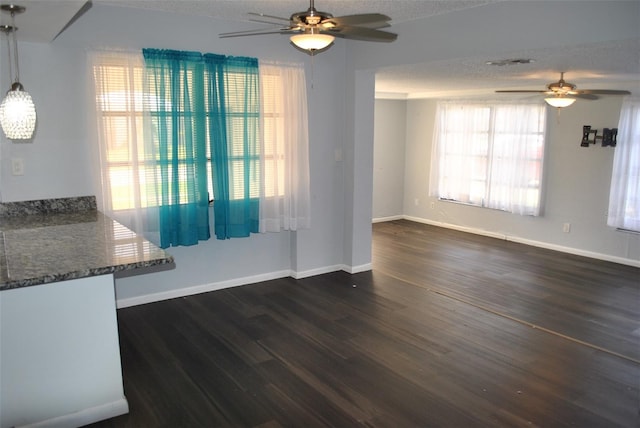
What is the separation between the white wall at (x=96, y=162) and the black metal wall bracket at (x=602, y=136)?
10.0ft

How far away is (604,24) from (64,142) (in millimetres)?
3859

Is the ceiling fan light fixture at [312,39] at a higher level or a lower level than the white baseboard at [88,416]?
higher

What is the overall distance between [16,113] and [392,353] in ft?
9.13

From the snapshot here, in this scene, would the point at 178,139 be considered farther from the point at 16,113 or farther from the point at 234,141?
the point at 16,113

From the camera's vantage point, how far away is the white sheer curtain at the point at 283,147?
184 inches

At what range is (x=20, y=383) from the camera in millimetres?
2412

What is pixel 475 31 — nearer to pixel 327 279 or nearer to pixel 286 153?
pixel 286 153

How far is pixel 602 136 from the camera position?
612 cm

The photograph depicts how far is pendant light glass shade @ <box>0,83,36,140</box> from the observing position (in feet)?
8.46

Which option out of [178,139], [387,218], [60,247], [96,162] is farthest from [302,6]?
[387,218]

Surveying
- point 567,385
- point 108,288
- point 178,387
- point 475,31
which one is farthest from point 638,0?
point 178,387

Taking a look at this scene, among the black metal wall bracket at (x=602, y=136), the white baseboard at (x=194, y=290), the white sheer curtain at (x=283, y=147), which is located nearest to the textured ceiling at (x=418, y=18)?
the white sheer curtain at (x=283, y=147)

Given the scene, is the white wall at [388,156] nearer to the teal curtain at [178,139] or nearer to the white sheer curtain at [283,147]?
the white sheer curtain at [283,147]

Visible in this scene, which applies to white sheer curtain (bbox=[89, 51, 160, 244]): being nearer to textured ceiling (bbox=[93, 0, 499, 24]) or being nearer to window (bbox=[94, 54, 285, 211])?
window (bbox=[94, 54, 285, 211])
